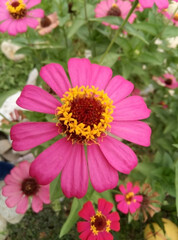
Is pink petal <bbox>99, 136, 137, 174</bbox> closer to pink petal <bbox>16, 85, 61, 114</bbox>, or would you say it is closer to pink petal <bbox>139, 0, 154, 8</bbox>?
pink petal <bbox>16, 85, 61, 114</bbox>

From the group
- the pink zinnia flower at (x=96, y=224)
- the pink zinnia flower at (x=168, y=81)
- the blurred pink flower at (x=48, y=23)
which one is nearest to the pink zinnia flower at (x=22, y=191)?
the pink zinnia flower at (x=96, y=224)

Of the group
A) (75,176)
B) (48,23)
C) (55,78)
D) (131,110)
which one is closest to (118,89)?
(131,110)

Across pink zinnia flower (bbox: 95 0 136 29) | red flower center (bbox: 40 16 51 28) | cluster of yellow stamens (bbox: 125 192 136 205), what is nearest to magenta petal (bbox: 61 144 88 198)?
cluster of yellow stamens (bbox: 125 192 136 205)

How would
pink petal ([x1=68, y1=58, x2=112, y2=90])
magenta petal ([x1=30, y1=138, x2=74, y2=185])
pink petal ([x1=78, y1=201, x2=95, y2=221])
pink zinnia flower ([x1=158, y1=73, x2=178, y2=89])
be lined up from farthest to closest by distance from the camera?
1. pink zinnia flower ([x1=158, y1=73, x2=178, y2=89])
2. pink petal ([x1=78, y1=201, x2=95, y2=221])
3. pink petal ([x1=68, y1=58, x2=112, y2=90])
4. magenta petal ([x1=30, y1=138, x2=74, y2=185])

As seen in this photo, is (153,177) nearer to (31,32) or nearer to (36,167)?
(36,167)

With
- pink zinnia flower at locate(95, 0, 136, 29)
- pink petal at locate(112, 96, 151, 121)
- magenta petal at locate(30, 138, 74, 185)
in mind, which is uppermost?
pink zinnia flower at locate(95, 0, 136, 29)

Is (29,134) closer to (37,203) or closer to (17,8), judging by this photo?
(37,203)
